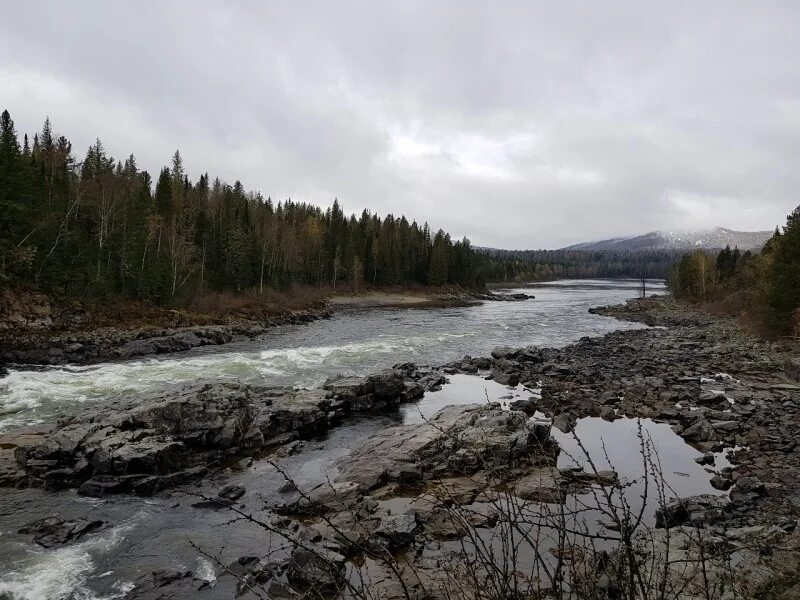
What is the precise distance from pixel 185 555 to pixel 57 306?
3442 cm

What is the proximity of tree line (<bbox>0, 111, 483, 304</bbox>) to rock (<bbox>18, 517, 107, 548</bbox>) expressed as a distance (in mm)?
31562

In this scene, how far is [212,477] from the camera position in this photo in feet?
45.5

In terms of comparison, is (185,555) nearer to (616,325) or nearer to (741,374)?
(741,374)

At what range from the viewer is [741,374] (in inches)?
1043

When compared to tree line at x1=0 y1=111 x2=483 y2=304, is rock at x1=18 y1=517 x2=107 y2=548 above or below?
below

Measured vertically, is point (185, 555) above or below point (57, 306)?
below

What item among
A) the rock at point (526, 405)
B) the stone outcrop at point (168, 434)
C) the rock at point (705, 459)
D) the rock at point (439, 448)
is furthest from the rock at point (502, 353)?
the rock at point (705, 459)

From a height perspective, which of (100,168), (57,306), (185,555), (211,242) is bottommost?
(185,555)

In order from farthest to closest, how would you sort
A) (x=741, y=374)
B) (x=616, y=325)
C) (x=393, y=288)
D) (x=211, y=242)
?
(x=393, y=288) → (x=211, y=242) → (x=616, y=325) → (x=741, y=374)

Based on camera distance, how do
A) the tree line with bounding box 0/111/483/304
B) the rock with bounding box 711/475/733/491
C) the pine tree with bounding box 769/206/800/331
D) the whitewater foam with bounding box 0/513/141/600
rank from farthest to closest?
1. the tree line with bounding box 0/111/483/304
2. the pine tree with bounding box 769/206/800/331
3. the rock with bounding box 711/475/733/491
4. the whitewater foam with bounding box 0/513/141/600

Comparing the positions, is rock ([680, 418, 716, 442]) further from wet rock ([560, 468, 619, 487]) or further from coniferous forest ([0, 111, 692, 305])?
coniferous forest ([0, 111, 692, 305])

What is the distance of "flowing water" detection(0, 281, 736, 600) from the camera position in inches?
376

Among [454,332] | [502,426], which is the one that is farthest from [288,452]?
[454,332]

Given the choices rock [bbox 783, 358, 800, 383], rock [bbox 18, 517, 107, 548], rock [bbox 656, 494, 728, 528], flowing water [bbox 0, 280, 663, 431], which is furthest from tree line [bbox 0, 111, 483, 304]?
rock [bbox 783, 358, 800, 383]
